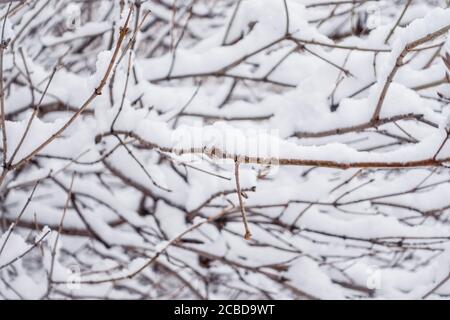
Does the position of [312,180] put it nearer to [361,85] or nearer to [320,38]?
[361,85]

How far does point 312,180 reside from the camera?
93.3 inches

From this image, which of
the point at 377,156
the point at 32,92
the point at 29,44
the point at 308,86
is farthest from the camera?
the point at 29,44

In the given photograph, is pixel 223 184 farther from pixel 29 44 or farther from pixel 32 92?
pixel 29 44

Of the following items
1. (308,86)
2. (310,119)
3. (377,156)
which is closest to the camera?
(377,156)

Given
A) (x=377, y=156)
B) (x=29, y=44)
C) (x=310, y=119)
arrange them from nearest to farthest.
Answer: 1. (x=377, y=156)
2. (x=310, y=119)
3. (x=29, y=44)

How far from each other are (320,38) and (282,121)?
0.41 meters
